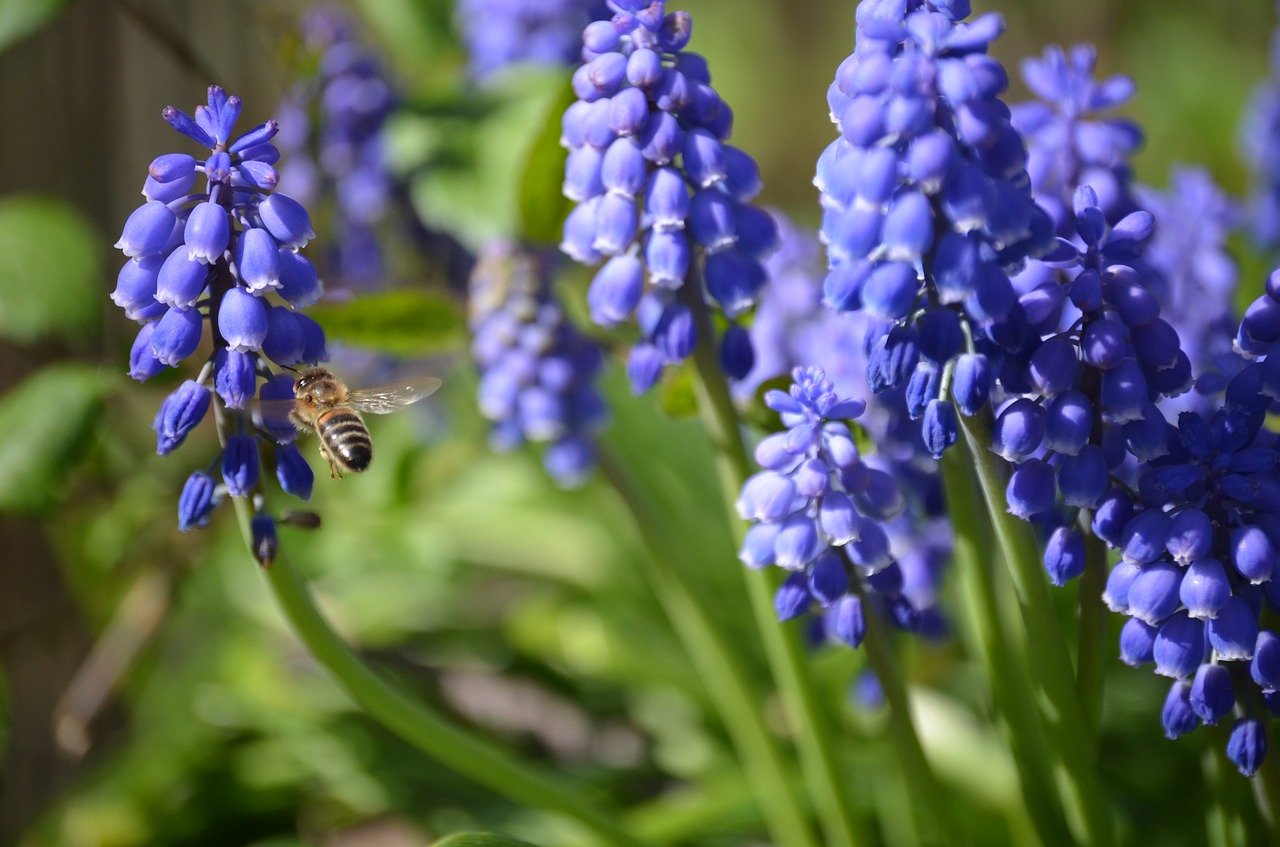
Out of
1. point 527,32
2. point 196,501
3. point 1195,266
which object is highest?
point 527,32

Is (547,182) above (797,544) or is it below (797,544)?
above

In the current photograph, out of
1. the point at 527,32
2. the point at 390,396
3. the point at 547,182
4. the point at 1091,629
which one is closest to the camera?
the point at 1091,629

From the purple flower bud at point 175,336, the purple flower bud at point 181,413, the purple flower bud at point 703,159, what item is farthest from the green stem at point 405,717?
the purple flower bud at point 703,159

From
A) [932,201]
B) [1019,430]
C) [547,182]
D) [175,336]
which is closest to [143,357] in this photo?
[175,336]

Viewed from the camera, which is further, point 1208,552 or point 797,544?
point 797,544

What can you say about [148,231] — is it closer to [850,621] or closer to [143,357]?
[143,357]

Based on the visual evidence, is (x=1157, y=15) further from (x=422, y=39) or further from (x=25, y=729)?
(x=25, y=729)

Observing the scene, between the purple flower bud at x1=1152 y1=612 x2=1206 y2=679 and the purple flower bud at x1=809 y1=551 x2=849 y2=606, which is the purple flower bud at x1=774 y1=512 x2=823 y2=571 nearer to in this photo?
the purple flower bud at x1=809 y1=551 x2=849 y2=606

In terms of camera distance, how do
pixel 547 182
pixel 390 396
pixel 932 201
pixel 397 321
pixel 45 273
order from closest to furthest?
1. pixel 932 201
2. pixel 390 396
3. pixel 547 182
4. pixel 45 273
5. pixel 397 321
